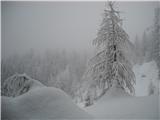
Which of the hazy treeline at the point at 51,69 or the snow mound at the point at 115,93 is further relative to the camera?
the hazy treeline at the point at 51,69

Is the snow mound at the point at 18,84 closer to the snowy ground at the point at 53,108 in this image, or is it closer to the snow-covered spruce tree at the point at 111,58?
the snow-covered spruce tree at the point at 111,58

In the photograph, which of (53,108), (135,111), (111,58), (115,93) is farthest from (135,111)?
(111,58)

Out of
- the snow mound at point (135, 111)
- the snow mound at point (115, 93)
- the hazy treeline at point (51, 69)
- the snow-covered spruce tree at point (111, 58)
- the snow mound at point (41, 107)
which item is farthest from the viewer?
the hazy treeline at point (51, 69)

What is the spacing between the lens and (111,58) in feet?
33.6

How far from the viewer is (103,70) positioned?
10.3 metres

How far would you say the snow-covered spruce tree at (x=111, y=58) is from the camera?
1003 centimetres

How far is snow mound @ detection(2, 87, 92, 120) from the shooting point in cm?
424

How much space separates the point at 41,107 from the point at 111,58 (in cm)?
709

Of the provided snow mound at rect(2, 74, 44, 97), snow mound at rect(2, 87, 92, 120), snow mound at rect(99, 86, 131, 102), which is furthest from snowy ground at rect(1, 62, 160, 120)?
snow mound at rect(2, 74, 44, 97)

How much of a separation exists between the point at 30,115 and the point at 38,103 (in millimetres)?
505

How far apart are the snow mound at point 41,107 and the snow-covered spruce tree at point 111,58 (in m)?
5.76

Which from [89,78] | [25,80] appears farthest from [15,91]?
[89,78]

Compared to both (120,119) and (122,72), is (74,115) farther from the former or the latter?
(122,72)

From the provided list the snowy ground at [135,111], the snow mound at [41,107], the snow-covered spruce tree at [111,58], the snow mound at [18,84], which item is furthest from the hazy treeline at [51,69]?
the snow mound at [41,107]
